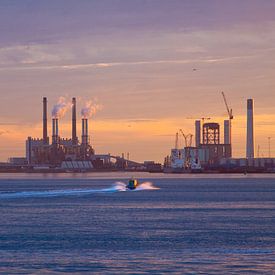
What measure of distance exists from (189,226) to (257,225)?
5943mm

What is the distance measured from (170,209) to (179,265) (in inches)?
2103

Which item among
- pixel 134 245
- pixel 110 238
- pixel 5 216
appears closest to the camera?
pixel 134 245

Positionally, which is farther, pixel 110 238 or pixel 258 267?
pixel 110 238

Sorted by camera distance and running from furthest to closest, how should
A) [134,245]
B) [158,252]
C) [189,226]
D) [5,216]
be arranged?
[5,216]
[189,226]
[134,245]
[158,252]

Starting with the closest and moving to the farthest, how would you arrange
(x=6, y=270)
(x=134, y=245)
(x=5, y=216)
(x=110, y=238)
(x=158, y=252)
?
1. (x=6, y=270)
2. (x=158, y=252)
3. (x=134, y=245)
4. (x=110, y=238)
5. (x=5, y=216)

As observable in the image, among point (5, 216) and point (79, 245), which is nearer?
point (79, 245)

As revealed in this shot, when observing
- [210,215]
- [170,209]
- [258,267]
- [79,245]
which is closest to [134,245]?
[79,245]

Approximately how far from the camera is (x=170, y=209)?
3883 inches

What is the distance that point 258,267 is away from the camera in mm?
44062

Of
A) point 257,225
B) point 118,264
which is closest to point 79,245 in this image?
point 118,264

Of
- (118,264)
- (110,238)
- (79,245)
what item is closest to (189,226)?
(110,238)

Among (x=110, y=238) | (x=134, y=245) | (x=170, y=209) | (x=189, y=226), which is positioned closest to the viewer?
(x=134, y=245)

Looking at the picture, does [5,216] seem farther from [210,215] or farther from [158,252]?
[158,252]

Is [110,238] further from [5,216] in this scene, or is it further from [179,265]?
[5,216]
